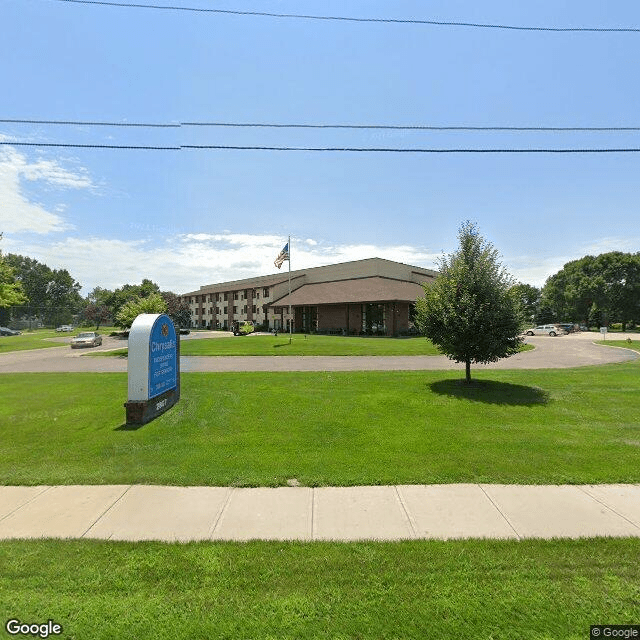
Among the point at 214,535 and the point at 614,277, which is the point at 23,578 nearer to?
the point at 214,535

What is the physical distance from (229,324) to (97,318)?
117 feet

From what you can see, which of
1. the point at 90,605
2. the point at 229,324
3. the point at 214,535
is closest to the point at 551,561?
the point at 214,535

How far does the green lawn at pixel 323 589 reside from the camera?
274cm

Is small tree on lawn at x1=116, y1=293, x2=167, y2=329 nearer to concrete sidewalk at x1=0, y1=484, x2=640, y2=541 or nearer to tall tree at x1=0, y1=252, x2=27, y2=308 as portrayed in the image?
tall tree at x1=0, y1=252, x2=27, y2=308

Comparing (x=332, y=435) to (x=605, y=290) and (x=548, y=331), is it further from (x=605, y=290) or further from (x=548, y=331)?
(x=605, y=290)

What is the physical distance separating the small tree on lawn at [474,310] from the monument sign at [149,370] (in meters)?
7.82

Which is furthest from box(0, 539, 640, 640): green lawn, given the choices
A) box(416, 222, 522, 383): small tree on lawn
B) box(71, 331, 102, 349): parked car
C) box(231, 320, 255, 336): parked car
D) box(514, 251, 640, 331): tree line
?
box(514, 251, 640, 331): tree line

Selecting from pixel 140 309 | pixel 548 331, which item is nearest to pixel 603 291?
pixel 548 331

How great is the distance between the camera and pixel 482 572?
3340 mm

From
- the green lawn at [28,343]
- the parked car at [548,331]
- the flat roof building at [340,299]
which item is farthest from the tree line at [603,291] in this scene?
the green lawn at [28,343]

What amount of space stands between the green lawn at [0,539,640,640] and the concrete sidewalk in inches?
9.9

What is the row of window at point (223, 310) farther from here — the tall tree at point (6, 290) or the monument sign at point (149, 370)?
the monument sign at point (149, 370)

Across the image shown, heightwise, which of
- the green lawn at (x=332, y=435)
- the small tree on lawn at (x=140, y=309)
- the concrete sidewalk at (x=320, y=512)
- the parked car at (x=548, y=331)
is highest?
the small tree on lawn at (x=140, y=309)

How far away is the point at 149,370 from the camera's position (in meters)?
8.60
